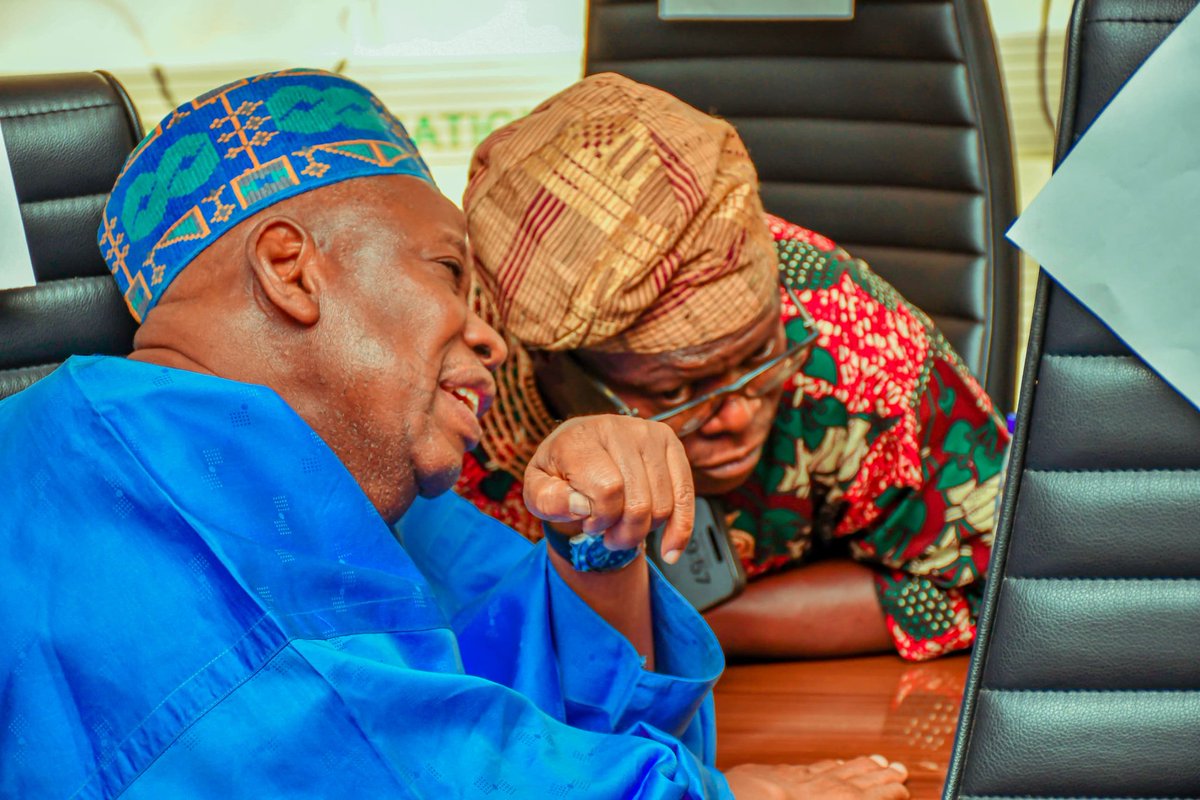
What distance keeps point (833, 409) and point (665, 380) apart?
0.22 metres

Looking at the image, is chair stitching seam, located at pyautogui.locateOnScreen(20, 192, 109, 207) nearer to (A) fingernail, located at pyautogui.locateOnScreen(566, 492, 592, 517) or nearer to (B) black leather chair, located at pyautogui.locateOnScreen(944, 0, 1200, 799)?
(A) fingernail, located at pyautogui.locateOnScreen(566, 492, 592, 517)

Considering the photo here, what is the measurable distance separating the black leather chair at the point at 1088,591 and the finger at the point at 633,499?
0.22 meters

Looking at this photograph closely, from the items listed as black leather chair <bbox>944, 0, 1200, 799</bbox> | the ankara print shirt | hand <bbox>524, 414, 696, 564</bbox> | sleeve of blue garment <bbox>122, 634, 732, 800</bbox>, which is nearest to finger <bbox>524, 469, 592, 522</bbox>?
hand <bbox>524, 414, 696, 564</bbox>

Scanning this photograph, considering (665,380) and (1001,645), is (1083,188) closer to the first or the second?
(1001,645)

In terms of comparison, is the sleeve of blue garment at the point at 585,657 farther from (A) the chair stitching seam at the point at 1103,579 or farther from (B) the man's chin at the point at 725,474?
(A) the chair stitching seam at the point at 1103,579

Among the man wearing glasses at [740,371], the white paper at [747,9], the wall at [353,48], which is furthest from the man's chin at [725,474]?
the wall at [353,48]

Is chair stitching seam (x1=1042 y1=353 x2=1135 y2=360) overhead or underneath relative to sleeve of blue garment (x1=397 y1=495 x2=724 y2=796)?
overhead

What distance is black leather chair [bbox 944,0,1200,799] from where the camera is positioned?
630 millimetres

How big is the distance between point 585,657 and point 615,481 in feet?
0.76

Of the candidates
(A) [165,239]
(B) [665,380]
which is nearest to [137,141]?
(A) [165,239]

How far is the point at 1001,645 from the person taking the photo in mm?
665

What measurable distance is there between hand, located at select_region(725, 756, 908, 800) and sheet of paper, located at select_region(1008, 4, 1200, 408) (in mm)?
454

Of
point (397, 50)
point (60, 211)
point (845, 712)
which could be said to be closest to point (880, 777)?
point (845, 712)

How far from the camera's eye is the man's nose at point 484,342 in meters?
0.88
